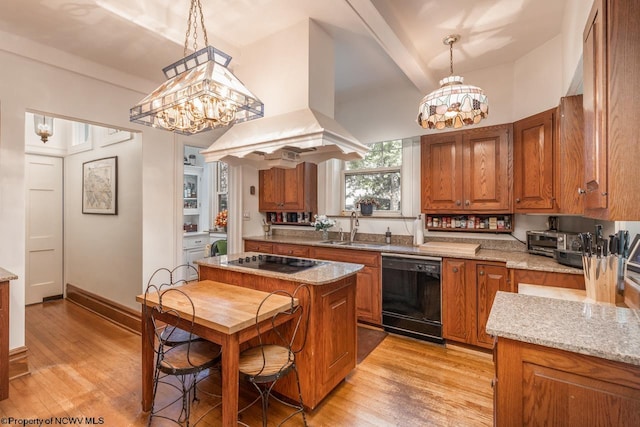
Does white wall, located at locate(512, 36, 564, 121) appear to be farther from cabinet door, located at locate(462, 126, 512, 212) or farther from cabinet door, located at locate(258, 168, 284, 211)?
cabinet door, located at locate(258, 168, 284, 211)

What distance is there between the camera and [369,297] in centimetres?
335

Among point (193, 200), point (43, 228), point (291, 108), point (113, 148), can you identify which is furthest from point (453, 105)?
point (43, 228)

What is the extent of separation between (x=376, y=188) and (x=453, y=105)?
190 cm

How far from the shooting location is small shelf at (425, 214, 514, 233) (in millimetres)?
3088

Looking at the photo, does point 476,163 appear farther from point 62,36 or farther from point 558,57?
point 62,36

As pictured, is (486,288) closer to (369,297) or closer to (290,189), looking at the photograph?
(369,297)

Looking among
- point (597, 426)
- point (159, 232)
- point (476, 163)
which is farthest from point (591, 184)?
point (159, 232)

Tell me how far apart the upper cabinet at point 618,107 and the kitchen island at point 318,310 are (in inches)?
57.0

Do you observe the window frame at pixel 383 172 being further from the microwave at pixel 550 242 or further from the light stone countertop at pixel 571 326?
the light stone countertop at pixel 571 326

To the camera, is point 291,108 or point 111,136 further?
point 111,136

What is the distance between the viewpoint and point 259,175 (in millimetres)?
4641

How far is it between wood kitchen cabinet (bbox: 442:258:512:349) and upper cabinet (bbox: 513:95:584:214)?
0.69 metres

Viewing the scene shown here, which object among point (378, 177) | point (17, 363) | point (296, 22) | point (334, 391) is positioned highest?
point (296, 22)

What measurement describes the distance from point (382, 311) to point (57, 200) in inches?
199
